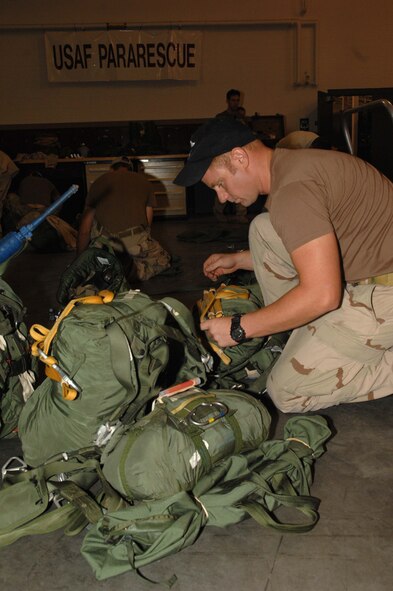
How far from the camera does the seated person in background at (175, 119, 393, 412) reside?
2148 mm

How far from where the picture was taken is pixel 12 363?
2434 mm

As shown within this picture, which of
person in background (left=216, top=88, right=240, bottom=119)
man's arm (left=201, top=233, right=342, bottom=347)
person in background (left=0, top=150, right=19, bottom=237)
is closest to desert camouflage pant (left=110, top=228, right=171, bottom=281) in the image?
person in background (left=0, top=150, right=19, bottom=237)

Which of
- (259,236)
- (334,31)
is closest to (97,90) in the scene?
(334,31)

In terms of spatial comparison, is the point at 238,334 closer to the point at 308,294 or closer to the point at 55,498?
the point at 308,294

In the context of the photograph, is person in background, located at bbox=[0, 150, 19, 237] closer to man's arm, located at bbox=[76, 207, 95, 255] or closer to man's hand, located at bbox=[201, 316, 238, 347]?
man's arm, located at bbox=[76, 207, 95, 255]

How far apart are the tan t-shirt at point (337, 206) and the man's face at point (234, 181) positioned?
8 cm

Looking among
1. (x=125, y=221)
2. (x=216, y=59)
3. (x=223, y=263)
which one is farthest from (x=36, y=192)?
(x=223, y=263)

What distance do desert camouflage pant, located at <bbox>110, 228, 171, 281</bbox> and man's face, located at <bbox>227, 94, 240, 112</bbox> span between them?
5177 mm

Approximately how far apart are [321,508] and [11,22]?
10587mm

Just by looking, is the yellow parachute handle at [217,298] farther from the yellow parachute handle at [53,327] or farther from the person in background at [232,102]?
the person in background at [232,102]

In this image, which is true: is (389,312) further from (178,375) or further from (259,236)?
(178,375)

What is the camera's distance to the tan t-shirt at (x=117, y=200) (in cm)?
540

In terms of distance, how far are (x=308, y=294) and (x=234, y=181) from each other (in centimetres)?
50

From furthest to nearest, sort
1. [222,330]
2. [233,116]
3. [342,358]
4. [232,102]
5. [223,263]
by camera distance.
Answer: [232,102]
[233,116]
[223,263]
[342,358]
[222,330]
